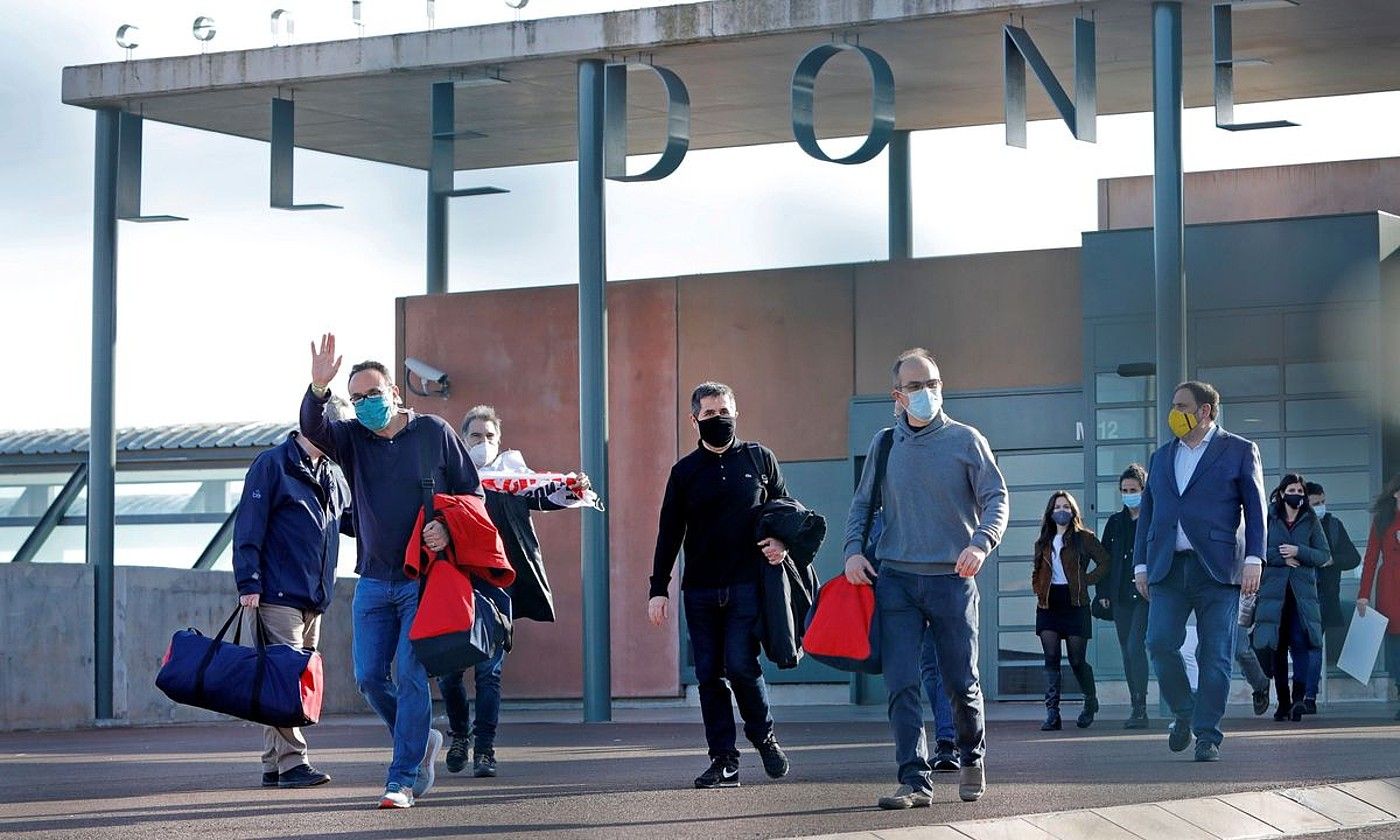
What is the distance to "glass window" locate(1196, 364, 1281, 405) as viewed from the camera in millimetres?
22859

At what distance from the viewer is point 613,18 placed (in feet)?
73.9

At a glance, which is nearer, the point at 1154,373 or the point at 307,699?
the point at 307,699

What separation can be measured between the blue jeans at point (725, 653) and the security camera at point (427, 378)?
51.5 ft

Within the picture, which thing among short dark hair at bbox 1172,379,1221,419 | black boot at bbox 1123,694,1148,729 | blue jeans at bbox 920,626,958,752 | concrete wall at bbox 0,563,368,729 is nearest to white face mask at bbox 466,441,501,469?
blue jeans at bbox 920,626,958,752

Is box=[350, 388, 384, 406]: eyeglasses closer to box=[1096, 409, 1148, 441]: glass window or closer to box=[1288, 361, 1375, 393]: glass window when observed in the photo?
box=[1096, 409, 1148, 441]: glass window

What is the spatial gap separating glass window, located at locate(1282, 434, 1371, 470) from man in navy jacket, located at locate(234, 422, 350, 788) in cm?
1305

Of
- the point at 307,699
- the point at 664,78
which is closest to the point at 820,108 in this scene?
the point at 664,78

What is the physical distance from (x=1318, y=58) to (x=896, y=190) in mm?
5344

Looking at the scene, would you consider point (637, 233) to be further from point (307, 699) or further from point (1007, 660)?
point (307, 699)

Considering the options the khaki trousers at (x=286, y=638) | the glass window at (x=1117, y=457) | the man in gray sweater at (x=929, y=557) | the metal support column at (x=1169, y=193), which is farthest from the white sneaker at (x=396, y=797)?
the glass window at (x=1117, y=457)

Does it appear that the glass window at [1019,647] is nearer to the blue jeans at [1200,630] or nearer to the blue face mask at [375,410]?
the blue jeans at [1200,630]

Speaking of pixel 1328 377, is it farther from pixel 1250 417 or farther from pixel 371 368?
pixel 371 368

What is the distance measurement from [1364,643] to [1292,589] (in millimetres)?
777

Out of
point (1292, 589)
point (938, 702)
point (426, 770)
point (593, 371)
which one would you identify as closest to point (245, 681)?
point (426, 770)
